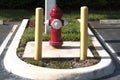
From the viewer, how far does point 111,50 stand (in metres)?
9.23

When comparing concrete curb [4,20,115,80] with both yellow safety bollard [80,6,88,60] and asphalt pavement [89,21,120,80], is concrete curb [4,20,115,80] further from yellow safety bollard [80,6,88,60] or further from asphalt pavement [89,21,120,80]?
yellow safety bollard [80,6,88,60]

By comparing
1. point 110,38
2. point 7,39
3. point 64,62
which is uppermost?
point 64,62

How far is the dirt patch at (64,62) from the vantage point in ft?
24.9

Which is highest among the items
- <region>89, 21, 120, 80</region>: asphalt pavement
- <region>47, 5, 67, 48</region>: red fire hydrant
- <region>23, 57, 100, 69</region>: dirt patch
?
<region>47, 5, 67, 48</region>: red fire hydrant

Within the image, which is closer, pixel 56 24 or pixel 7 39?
pixel 56 24

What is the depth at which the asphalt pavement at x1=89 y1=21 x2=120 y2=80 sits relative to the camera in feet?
26.5

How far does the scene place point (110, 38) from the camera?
429 inches

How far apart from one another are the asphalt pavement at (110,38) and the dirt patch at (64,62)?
21.4 inches

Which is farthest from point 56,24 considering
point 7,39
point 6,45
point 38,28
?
point 7,39

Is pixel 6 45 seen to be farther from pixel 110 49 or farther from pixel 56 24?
pixel 110 49

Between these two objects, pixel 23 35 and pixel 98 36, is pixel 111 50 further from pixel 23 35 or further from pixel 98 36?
pixel 23 35

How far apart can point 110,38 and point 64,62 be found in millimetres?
3338

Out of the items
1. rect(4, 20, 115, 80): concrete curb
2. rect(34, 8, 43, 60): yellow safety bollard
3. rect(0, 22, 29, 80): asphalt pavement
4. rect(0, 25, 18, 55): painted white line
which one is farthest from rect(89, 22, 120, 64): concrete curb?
rect(0, 25, 18, 55): painted white line

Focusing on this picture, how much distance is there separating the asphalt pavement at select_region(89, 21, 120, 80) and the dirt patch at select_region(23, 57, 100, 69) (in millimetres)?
545
